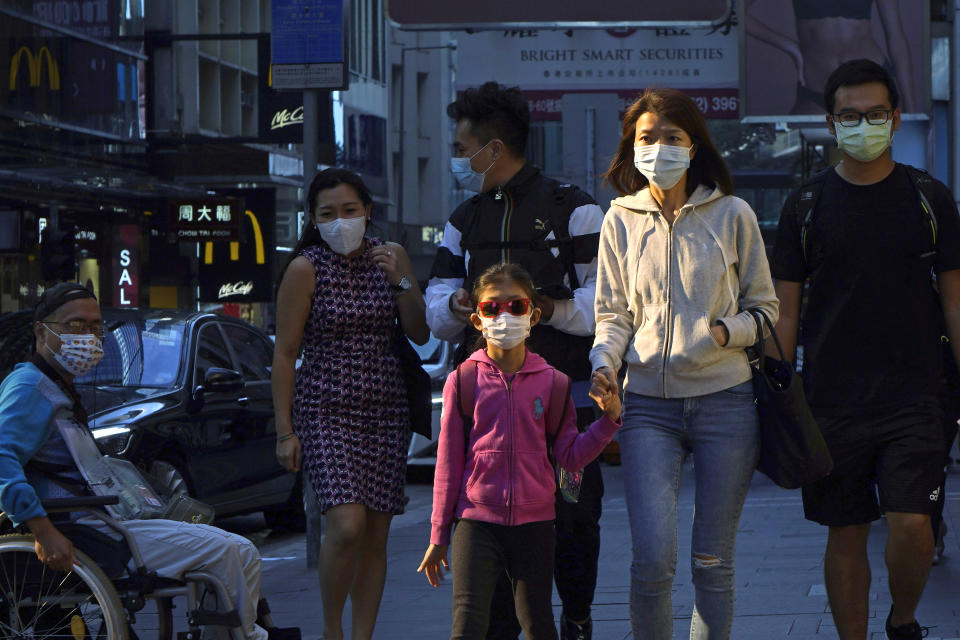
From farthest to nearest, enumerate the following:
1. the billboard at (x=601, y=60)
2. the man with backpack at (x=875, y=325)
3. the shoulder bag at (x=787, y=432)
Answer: the billboard at (x=601, y=60), the man with backpack at (x=875, y=325), the shoulder bag at (x=787, y=432)

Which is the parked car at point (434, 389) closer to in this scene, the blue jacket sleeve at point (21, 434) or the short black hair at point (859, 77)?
the blue jacket sleeve at point (21, 434)

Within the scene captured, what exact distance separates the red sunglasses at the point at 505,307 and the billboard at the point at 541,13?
738 cm

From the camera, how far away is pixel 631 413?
554cm

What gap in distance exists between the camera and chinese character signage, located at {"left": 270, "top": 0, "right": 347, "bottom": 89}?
10.1 meters

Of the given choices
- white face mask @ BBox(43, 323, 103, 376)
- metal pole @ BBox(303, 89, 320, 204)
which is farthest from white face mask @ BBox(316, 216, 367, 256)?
metal pole @ BBox(303, 89, 320, 204)

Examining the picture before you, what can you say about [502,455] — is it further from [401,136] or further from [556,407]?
[401,136]

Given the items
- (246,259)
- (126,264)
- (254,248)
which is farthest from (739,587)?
(126,264)

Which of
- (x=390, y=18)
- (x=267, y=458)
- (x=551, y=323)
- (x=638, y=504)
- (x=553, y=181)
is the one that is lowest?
(x=267, y=458)

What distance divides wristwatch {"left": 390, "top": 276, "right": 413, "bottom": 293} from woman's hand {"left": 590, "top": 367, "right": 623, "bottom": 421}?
5.63 feet

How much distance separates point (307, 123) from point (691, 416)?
544cm

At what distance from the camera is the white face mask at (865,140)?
596 cm

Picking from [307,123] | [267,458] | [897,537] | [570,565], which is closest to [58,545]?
[570,565]

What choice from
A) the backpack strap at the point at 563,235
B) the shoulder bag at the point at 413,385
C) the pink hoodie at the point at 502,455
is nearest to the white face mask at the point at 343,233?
the shoulder bag at the point at 413,385

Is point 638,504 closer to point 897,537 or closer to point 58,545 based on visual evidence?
point 897,537
